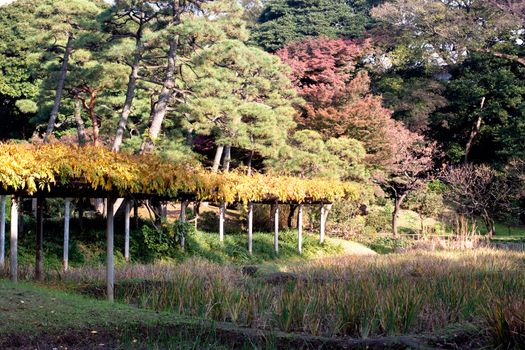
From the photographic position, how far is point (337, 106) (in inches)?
1124

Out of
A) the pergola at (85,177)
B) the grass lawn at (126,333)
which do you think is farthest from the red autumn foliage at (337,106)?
the grass lawn at (126,333)

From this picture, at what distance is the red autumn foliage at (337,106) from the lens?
27000mm

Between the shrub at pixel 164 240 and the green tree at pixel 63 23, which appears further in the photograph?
the green tree at pixel 63 23

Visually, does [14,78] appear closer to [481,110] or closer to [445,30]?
[445,30]

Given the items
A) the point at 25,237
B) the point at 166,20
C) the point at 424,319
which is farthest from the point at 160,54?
the point at 424,319

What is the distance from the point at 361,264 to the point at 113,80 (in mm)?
9884

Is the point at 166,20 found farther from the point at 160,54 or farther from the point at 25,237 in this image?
the point at 25,237

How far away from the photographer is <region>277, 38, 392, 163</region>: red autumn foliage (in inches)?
1063

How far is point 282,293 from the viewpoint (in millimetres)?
7582

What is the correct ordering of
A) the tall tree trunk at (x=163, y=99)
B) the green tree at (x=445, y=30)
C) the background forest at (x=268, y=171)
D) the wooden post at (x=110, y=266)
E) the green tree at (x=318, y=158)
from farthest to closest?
the green tree at (x=445, y=30) < the green tree at (x=318, y=158) < the tall tree trunk at (x=163, y=99) < the wooden post at (x=110, y=266) < the background forest at (x=268, y=171)

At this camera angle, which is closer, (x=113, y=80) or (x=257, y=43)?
(x=113, y=80)

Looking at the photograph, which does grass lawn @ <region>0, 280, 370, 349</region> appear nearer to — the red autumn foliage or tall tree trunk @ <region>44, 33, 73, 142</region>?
tall tree trunk @ <region>44, 33, 73, 142</region>

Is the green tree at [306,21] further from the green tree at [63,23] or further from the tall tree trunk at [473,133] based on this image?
the green tree at [63,23]

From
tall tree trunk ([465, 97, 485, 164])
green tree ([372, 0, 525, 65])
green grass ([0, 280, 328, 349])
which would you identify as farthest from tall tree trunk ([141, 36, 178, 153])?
tall tree trunk ([465, 97, 485, 164])
